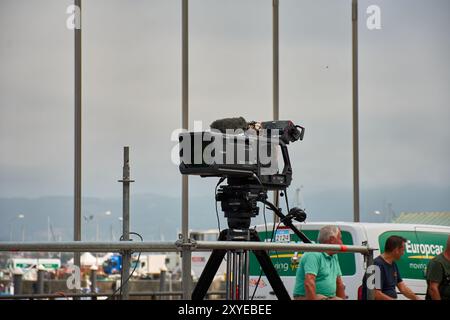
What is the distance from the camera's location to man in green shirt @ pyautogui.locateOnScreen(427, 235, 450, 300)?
17.5 ft

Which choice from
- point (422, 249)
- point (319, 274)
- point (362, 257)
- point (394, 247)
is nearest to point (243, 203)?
point (319, 274)

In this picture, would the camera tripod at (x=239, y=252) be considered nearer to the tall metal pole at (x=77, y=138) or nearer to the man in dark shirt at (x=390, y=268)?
the man in dark shirt at (x=390, y=268)

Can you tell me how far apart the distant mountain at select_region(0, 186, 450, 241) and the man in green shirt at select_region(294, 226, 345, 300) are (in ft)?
4.25

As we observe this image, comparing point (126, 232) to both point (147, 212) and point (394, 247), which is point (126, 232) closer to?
point (394, 247)

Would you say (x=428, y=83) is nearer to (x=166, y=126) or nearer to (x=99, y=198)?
(x=166, y=126)

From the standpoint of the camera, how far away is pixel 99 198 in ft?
23.1

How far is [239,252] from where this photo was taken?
3418 millimetres

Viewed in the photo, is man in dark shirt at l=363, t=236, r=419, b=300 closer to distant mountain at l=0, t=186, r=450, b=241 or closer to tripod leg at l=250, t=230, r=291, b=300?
distant mountain at l=0, t=186, r=450, b=241

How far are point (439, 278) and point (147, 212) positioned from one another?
265cm

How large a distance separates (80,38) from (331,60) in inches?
93.6

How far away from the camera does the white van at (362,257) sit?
5.87 metres

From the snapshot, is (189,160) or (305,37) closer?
(189,160)

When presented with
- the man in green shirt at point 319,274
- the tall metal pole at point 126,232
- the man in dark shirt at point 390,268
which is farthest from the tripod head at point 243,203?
the man in dark shirt at point 390,268
